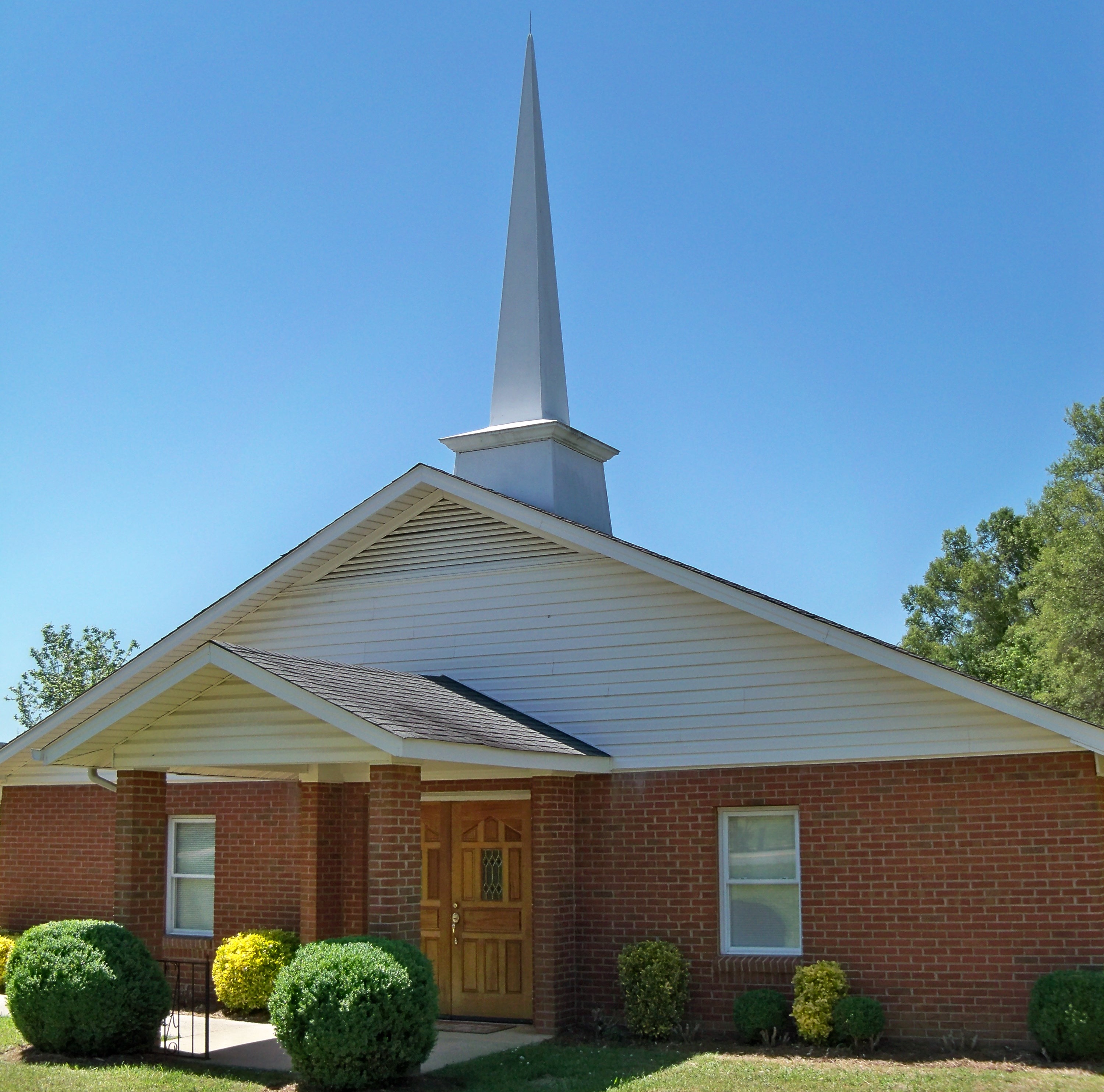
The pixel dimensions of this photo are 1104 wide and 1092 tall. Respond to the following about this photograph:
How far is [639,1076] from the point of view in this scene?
10891 millimetres

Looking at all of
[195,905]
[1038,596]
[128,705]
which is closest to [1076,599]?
[1038,596]

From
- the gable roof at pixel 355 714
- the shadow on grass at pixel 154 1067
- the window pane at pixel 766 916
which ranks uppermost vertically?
the gable roof at pixel 355 714

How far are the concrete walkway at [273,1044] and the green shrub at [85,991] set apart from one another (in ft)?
2.15

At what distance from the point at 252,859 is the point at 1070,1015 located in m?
9.53

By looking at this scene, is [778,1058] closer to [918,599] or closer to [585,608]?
[585,608]

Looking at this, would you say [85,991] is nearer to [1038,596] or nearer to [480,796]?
[480,796]

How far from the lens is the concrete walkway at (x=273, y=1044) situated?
463 inches

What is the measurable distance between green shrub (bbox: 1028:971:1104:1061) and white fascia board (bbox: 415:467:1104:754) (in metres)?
2.00

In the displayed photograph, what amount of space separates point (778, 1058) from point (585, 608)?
5.01 meters

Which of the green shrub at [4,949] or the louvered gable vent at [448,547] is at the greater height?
the louvered gable vent at [448,547]

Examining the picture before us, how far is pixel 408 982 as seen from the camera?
1040 cm

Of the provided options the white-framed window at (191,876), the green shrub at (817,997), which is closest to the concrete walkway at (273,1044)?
the white-framed window at (191,876)

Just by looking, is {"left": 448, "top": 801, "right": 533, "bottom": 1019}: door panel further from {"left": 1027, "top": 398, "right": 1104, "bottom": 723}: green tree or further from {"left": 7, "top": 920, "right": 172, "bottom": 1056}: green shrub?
{"left": 1027, "top": 398, "right": 1104, "bottom": 723}: green tree

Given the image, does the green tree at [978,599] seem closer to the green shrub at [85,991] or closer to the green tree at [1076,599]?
the green tree at [1076,599]
